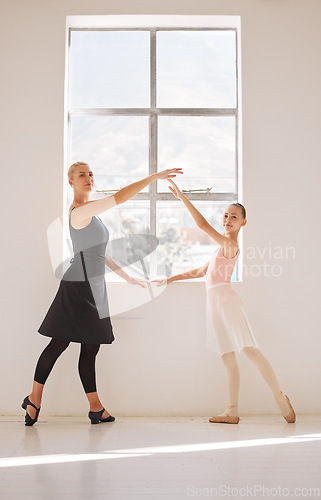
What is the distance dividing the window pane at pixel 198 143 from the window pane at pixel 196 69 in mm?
116

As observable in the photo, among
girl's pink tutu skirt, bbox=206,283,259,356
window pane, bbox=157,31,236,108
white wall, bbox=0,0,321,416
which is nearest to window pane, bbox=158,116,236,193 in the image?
window pane, bbox=157,31,236,108

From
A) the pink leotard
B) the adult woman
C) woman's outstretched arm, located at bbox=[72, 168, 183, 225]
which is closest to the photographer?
woman's outstretched arm, located at bbox=[72, 168, 183, 225]

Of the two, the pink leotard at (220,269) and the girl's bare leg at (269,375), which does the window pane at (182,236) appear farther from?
the girl's bare leg at (269,375)

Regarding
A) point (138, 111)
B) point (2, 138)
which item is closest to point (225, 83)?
point (138, 111)

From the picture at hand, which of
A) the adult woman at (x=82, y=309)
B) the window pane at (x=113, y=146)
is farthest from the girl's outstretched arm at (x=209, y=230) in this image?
the window pane at (x=113, y=146)

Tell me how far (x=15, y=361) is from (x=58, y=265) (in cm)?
67

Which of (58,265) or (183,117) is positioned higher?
(183,117)

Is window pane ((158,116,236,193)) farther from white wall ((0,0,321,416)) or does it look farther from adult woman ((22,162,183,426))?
adult woman ((22,162,183,426))

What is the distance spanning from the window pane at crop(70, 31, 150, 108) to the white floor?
7.03 feet

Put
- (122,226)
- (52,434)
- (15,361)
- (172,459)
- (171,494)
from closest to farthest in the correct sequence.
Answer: (171,494)
(172,459)
(52,434)
(15,361)
(122,226)

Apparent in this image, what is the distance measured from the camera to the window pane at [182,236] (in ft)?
12.5

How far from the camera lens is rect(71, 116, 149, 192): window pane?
3844 millimetres

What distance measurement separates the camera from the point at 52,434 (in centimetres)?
297

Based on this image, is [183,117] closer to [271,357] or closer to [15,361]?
[271,357]
